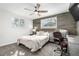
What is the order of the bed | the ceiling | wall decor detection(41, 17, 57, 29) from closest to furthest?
1. the ceiling
2. wall decor detection(41, 17, 57, 29)
3. the bed

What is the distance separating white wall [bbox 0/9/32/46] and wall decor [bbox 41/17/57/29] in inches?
11.8

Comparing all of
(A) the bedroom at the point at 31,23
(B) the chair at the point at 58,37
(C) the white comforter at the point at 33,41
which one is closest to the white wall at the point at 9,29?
(A) the bedroom at the point at 31,23

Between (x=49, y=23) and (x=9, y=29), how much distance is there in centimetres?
90

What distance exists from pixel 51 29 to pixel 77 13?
0.67 m

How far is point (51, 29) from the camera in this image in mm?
A: 1350

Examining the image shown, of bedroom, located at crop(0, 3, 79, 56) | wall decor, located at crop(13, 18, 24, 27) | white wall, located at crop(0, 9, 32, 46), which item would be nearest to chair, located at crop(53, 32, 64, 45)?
bedroom, located at crop(0, 3, 79, 56)

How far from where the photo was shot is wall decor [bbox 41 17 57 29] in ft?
4.32

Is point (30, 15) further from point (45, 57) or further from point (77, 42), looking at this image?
point (77, 42)

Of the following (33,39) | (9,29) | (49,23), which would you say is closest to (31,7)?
(49,23)

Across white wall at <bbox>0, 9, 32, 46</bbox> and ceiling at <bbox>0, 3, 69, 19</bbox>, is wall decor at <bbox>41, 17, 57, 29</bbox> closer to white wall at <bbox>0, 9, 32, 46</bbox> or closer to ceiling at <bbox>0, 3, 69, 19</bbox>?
ceiling at <bbox>0, 3, 69, 19</bbox>

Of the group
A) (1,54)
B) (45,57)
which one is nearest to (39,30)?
(45,57)

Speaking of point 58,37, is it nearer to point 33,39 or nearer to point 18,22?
point 33,39

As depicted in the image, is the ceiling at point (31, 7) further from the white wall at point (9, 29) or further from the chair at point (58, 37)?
the chair at point (58, 37)

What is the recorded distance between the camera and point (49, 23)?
53.1 inches
